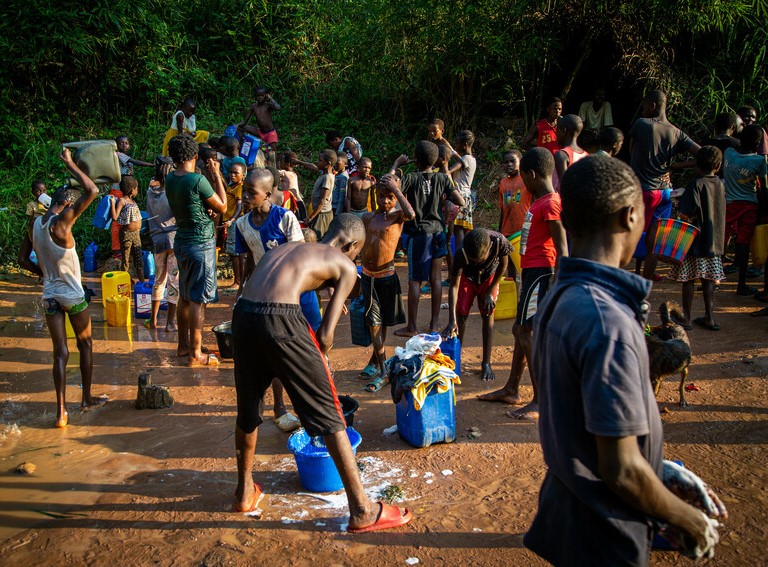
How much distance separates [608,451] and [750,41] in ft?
39.5

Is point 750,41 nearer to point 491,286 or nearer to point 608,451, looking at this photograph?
point 491,286

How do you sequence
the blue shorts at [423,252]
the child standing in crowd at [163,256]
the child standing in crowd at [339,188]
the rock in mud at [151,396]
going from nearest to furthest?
the rock in mud at [151,396]
the blue shorts at [423,252]
the child standing in crowd at [163,256]
the child standing in crowd at [339,188]

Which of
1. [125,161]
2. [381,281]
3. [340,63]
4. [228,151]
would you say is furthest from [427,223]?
[340,63]

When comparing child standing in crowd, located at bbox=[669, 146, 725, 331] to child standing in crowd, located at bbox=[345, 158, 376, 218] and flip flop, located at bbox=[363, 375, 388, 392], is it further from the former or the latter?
child standing in crowd, located at bbox=[345, 158, 376, 218]

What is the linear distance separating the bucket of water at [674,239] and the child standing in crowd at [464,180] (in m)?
2.67

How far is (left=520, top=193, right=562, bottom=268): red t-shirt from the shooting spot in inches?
197

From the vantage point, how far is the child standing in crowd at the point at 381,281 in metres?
6.14

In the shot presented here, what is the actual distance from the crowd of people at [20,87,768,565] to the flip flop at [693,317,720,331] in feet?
0.06

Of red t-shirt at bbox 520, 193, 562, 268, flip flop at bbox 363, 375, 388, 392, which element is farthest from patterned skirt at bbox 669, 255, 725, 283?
flip flop at bbox 363, 375, 388, 392

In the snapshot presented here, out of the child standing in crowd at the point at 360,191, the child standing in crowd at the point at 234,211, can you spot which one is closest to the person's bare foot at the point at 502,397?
the child standing in crowd at the point at 360,191

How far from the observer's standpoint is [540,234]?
204 inches

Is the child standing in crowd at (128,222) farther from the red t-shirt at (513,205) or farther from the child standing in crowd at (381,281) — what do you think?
the red t-shirt at (513,205)

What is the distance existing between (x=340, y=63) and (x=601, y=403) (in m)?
15.6

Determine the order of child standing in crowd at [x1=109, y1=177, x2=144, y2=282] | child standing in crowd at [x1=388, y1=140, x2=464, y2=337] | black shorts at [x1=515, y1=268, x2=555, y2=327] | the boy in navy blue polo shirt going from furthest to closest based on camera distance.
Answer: child standing in crowd at [x1=109, y1=177, x2=144, y2=282] → child standing in crowd at [x1=388, y1=140, x2=464, y2=337] → black shorts at [x1=515, y1=268, x2=555, y2=327] → the boy in navy blue polo shirt
